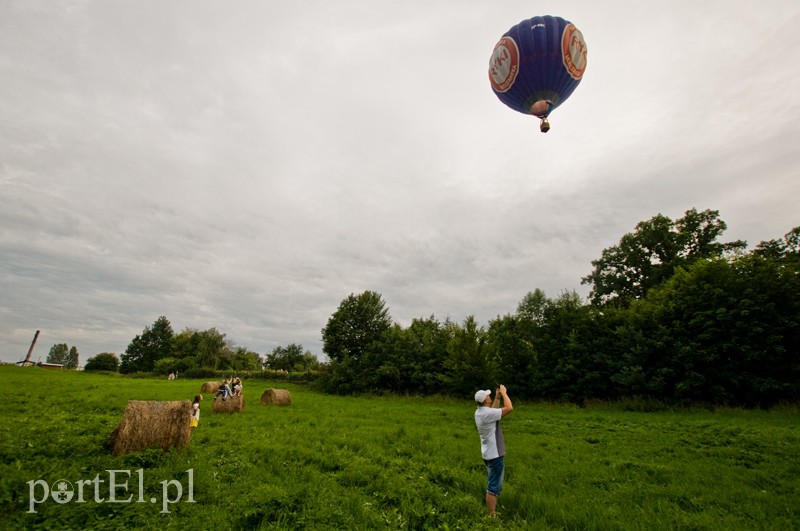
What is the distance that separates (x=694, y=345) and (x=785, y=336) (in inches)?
190

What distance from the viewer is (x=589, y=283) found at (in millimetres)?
45750

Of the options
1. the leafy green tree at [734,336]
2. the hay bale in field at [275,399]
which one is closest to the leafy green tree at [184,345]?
the hay bale in field at [275,399]

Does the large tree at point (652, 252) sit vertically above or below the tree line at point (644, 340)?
above

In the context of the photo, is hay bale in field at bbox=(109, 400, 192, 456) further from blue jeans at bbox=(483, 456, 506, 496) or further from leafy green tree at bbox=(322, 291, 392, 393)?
leafy green tree at bbox=(322, 291, 392, 393)

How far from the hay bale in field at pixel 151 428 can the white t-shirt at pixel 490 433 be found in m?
8.27

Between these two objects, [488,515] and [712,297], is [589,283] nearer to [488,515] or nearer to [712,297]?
[712,297]

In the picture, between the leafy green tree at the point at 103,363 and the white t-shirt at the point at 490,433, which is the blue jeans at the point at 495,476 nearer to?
the white t-shirt at the point at 490,433

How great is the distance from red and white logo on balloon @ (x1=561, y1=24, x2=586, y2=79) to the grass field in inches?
502

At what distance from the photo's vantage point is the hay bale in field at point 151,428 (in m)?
8.82

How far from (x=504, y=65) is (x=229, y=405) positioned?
20.5 metres

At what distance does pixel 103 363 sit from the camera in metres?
98.9

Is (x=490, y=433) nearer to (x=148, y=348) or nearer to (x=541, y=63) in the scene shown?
(x=541, y=63)

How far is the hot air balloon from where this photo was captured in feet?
37.8

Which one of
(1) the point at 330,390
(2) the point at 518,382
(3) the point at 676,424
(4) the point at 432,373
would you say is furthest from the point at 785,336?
(1) the point at 330,390
